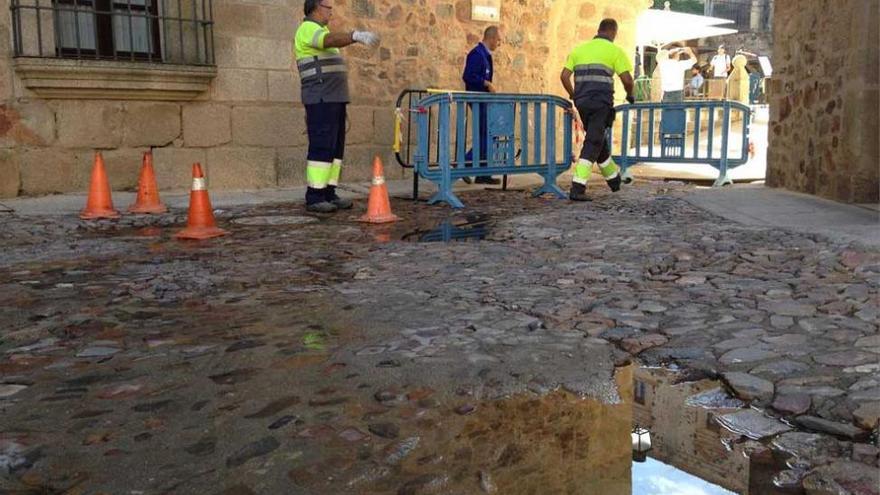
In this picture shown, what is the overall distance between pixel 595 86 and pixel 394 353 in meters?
5.56

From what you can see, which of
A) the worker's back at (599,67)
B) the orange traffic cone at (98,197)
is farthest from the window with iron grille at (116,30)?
the worker's back at (599,67)

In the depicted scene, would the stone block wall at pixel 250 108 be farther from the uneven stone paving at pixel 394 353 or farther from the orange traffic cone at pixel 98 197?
the uneven stone paving at pixel 394 353

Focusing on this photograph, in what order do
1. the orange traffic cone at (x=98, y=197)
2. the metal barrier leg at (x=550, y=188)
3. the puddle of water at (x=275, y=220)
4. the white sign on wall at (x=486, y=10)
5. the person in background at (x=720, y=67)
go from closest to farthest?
1. the puddle of water at (x=275, y=220)
2. the orange traffic cone at (x=98, y=197)
3. the metal barrier leg at (x=550, y=188)
4. the white sign on wall at (x=486, y=10)
5. the person in background at (x=720, y=67)

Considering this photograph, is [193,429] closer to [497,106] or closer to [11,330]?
[11,330]

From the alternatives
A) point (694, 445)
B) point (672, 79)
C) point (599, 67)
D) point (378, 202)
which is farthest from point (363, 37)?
point (672, 79)

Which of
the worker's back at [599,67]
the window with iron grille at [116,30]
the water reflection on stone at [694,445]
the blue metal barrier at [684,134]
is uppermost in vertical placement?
the window with iron grille at [116,30]

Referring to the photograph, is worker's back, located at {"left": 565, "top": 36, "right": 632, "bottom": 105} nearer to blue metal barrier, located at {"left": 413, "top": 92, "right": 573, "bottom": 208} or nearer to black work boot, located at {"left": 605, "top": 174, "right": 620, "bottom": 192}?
blue metal barrier, located at {"left": 413, "top": 92, "right": 573, "bottom": 208}

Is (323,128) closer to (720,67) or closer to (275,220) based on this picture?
(275,220)

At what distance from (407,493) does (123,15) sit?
7.06 m

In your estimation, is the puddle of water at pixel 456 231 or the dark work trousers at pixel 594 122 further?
the dark work trousers at pixel 594 122

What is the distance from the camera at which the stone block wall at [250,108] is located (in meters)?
7.36

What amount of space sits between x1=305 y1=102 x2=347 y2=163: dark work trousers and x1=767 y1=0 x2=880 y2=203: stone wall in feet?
13.6

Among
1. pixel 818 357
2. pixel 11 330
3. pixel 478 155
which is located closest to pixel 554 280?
pixel 818 357

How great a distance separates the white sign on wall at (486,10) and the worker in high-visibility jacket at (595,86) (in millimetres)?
2938
